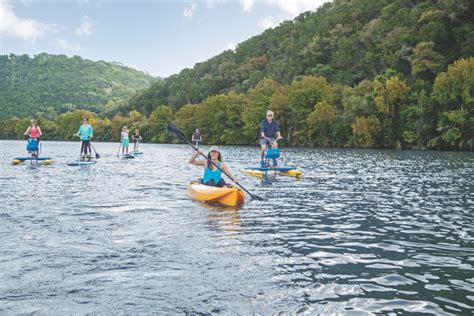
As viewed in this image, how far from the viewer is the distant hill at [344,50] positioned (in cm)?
7775

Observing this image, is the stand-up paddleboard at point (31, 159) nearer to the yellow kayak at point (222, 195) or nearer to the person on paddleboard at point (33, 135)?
the person on paddleboard at point (33, 135)

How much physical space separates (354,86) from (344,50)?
20.0 m

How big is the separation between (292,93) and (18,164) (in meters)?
67.6

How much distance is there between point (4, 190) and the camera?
54.5 feet

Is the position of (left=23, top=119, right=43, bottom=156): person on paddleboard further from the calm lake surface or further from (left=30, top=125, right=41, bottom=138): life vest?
the calm lake surface

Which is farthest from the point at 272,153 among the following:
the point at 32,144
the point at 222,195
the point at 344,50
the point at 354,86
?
the point at 344,50

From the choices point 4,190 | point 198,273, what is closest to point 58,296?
point 198,273

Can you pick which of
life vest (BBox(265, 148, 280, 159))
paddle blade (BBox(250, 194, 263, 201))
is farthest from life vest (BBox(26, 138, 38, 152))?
paddle blade (BBox(250, 194, 263, 201))

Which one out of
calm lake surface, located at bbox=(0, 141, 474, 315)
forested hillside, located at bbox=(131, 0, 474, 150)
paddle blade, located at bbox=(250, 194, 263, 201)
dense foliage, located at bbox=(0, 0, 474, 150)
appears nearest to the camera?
calm lake surface, located at bbox=(0, 141, 474, 315)

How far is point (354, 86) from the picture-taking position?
90500mm

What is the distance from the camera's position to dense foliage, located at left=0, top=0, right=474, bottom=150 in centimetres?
6475

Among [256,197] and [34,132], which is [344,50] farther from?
[256,197]

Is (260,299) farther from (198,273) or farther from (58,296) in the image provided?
(58,296)

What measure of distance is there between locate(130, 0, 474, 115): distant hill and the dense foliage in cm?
25
